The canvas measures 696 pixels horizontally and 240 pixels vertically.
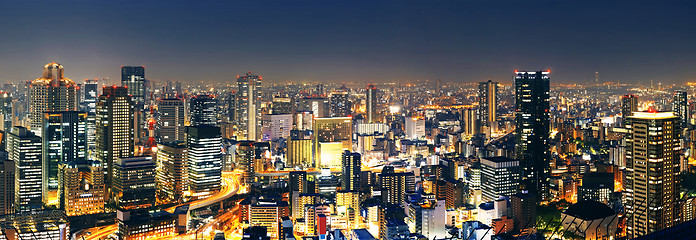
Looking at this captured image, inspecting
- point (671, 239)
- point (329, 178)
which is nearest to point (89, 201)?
point (329, 178)

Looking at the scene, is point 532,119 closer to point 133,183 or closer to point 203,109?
point 133,183

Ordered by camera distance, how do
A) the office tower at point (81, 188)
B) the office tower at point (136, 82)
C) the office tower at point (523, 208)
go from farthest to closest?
the office tower at point (136, 82), the office tower at point (81, 188), the office tower at point (523, 208)

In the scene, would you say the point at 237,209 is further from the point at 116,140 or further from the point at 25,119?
the point at 25,119

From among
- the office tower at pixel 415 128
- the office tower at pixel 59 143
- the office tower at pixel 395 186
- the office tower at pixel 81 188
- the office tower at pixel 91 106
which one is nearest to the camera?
the office tower at pixel 81 188

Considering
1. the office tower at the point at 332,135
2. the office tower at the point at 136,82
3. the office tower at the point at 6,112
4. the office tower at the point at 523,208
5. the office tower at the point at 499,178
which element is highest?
the office tower at the point at 136,82

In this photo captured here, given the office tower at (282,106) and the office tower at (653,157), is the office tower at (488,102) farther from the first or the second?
the office tower at (653,157)

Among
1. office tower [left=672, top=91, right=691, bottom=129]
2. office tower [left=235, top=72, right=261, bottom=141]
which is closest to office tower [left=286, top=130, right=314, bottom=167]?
office tower [left=235, top=72, right=261, bottom=141]

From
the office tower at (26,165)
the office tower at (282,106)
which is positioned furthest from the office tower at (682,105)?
the office tower at (282,106)
